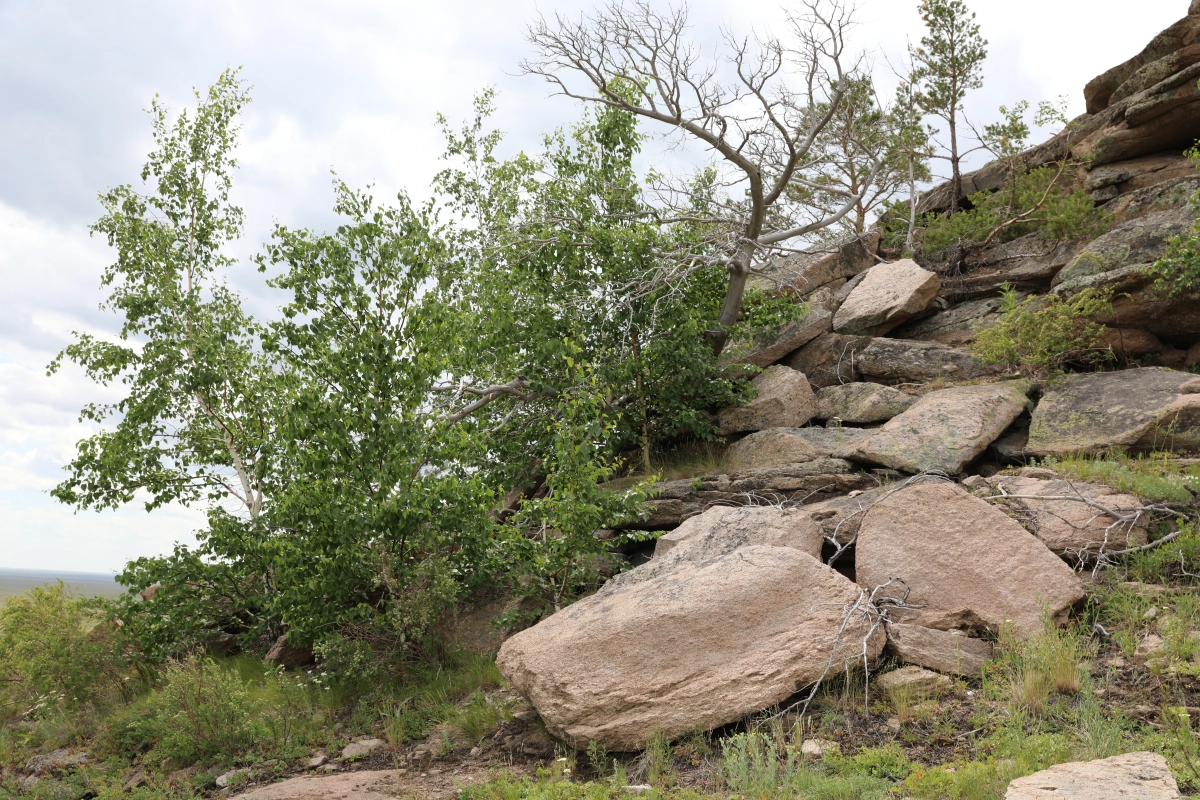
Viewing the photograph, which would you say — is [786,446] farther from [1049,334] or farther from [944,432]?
[1049,334]

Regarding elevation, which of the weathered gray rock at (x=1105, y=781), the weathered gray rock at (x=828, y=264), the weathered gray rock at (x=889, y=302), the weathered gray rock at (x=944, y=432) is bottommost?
the weathered gray rock at (x=1105, y=781)

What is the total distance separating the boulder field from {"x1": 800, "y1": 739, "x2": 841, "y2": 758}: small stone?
0.47 m

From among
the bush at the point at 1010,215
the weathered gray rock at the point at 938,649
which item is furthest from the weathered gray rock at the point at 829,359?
the weathered gray rock at the point at 938,649

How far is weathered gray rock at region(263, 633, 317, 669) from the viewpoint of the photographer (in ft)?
35.8

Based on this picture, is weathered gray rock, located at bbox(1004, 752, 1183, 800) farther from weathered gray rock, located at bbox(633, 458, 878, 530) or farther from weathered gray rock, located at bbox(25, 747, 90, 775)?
weathered gray rock, located at bbox(25, 747, 90, 775)

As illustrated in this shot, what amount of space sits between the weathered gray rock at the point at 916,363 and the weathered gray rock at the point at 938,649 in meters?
7.56

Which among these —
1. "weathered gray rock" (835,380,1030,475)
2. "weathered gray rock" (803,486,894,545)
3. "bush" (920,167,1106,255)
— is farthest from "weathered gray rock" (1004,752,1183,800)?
"bush" (920,167,1106,255)

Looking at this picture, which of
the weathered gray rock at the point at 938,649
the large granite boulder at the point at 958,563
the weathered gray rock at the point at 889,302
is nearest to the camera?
the weathered gray rock at the point at 938,649

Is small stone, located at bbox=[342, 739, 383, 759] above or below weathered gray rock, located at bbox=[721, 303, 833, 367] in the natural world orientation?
below

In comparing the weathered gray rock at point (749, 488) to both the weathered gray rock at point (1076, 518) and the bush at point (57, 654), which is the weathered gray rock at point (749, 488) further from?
the bush at point (57, 654)

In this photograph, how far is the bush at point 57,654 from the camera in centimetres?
1069

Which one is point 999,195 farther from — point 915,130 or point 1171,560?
point 1171,560

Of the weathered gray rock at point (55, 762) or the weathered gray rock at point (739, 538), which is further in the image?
the weathered gray rock at point (55, 762)

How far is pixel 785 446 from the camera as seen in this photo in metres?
12.3
